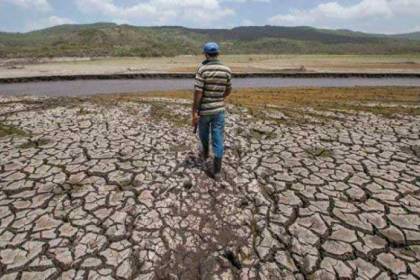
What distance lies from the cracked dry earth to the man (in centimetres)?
92

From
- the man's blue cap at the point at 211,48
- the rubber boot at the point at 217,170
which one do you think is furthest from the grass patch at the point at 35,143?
the man's blue cap at the point at 211,48

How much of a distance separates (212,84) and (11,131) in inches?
235

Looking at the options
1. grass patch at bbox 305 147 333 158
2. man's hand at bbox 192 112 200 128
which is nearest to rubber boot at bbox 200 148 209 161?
man's hand at bbox 192 112 200 128

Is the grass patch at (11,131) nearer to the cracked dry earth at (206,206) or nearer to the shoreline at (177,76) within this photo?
the cracked dry earth at (206,206)

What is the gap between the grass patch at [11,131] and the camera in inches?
289

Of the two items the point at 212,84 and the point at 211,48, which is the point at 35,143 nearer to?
the point at 212,84

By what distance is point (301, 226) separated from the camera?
4.00m

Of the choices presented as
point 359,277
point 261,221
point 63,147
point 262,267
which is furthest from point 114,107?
point 359,277

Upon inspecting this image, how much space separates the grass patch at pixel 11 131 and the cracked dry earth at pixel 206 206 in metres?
0.18

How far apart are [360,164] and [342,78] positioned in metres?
23.8

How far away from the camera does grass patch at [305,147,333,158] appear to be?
6254mm

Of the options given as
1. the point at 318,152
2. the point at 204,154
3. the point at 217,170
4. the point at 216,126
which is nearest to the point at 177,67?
the point at 318,152

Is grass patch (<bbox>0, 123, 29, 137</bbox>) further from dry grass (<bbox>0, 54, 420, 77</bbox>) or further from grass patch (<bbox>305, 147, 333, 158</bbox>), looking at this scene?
dry grass (<bbox>0, 54, 420, 77</bbox>)

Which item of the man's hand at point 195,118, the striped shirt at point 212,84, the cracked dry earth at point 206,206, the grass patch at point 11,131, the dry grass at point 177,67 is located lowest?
the cracked dry earth at point 206,206
